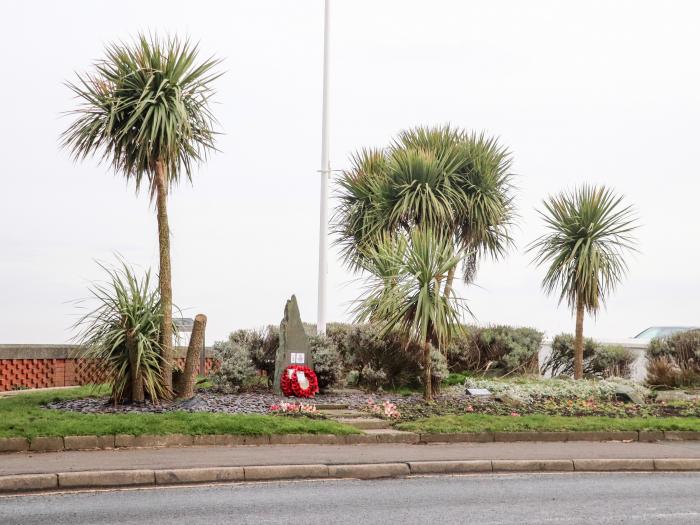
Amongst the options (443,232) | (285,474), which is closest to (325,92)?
(443,232)

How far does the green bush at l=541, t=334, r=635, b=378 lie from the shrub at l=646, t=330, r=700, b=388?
80cm

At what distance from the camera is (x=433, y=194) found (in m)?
24.9

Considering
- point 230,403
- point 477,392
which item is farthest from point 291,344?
point 477,392

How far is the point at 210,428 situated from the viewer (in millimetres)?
12180

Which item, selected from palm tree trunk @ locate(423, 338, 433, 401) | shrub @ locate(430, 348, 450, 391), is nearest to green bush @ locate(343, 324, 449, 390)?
shrub @ locate(430, 348, 450, 391)

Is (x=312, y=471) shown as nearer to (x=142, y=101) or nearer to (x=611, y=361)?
(x=142, y=101)

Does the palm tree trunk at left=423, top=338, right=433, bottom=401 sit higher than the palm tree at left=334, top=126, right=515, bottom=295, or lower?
lower

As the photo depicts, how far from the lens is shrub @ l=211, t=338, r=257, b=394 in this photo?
16703mm

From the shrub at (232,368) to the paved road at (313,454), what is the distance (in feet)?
15.8

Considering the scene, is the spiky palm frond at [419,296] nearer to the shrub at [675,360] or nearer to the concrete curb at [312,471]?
the concrete curb at [312,471]

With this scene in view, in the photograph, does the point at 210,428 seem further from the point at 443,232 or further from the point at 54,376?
the point at 443,232

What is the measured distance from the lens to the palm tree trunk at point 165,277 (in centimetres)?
1478

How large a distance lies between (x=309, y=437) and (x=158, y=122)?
6.20 m

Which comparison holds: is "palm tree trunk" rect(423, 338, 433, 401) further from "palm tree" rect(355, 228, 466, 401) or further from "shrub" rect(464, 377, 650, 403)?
"shrub" rect(464, 377, 650, 403)
